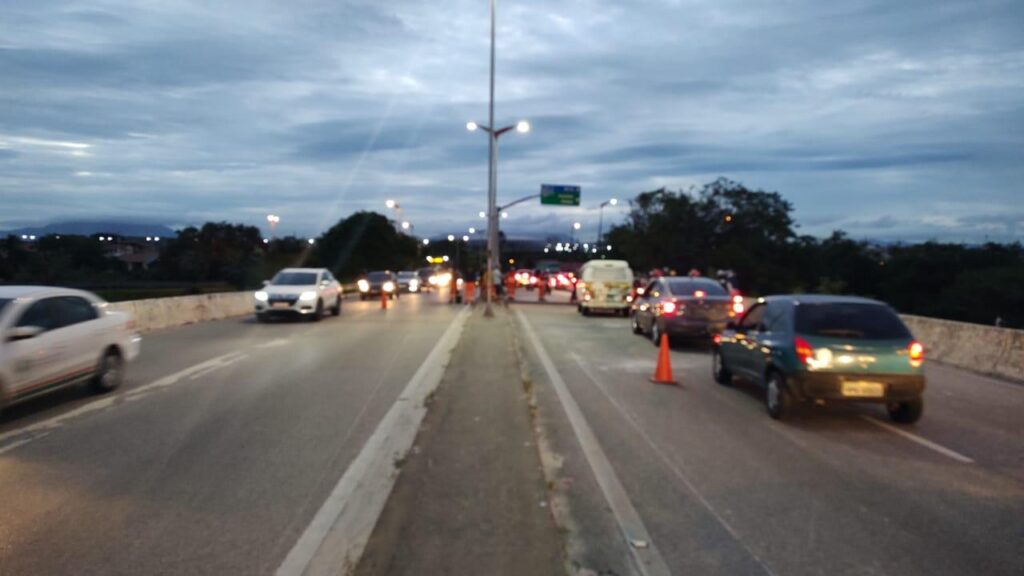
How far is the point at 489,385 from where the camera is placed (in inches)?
521

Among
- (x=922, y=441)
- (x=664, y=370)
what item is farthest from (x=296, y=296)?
(x=922, y=441)

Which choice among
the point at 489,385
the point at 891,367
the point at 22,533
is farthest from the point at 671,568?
the point at 489,385

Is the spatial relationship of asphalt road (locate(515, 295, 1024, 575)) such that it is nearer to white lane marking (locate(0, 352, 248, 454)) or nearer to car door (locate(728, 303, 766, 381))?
car door (locate(728, 303, 766, 381))

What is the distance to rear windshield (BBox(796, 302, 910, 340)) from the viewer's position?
33.4 ft

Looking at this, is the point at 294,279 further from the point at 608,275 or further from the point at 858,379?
the point at 858,379

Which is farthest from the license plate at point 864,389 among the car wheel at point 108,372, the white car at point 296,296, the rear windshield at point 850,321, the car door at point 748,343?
the white car at point 296,296

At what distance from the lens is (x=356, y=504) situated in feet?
21.8

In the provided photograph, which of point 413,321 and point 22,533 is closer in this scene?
point 22,533

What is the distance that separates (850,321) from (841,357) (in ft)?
1.88

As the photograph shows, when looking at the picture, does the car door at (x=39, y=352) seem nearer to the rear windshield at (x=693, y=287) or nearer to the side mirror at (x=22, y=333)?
the side mirror at (x=22, y=333)

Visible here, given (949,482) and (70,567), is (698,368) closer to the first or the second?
(949,482)

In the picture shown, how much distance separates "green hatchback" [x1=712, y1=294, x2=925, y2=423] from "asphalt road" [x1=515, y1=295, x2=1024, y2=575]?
378 millimetres

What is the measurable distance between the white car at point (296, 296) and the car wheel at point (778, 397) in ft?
58.3

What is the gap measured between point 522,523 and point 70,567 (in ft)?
9.45
